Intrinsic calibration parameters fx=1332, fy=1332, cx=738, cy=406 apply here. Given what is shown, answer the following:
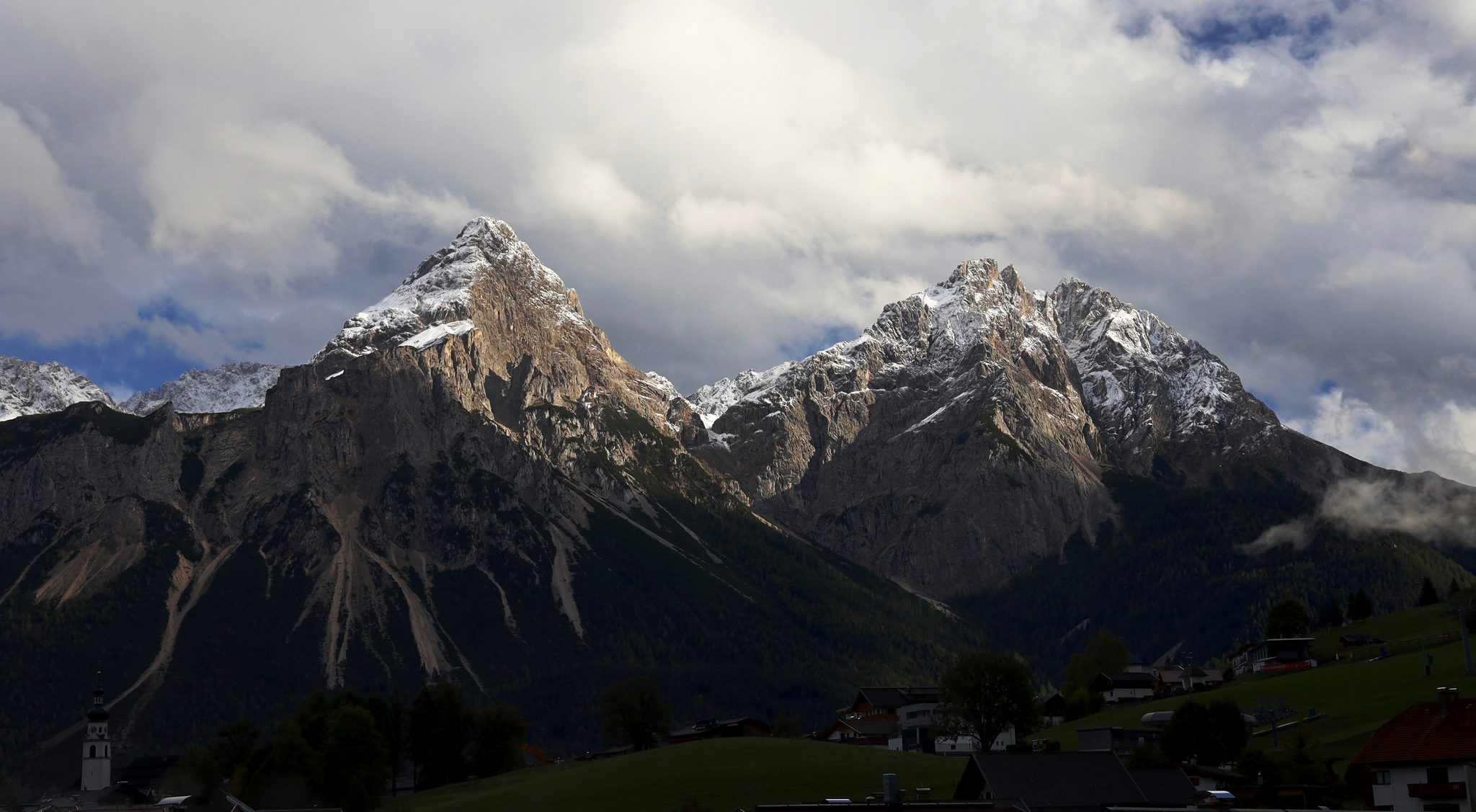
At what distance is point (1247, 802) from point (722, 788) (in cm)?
4512

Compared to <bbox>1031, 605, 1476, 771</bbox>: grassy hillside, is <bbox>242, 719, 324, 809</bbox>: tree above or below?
below

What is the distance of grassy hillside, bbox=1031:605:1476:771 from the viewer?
10231cm

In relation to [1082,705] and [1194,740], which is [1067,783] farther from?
[1082,705]

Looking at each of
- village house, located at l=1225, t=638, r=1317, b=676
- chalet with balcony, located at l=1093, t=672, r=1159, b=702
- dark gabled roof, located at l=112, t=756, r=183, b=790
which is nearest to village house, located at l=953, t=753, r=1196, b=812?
village house, located at l=1225, t=638, r=1317, b=676

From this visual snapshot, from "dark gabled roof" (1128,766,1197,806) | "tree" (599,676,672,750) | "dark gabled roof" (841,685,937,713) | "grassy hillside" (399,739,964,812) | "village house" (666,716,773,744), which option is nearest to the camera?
"dark gabled roof" (1128,766,1197,806)

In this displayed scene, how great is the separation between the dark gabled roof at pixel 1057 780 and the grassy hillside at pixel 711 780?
17.2 meters

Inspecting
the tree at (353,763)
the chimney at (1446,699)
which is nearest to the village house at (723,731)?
the tree at (353,763)

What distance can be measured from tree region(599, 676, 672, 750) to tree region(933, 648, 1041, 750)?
4907 cm

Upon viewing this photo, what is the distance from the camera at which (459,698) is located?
156 m

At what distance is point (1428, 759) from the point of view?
65.1 m

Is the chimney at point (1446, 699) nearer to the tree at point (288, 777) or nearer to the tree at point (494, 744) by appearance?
the tree at point (288, 777)

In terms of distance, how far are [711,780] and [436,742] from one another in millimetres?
50900

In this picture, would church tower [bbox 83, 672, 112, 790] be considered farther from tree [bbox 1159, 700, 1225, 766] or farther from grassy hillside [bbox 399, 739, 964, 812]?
tree [bbox 1159, 700, 1225, 766]

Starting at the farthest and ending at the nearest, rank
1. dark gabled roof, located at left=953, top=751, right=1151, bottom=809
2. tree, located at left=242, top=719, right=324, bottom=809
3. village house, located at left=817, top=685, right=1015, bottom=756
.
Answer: village house, located at left=817, top=685, right=1015, bottom=756, tree, located at left=242, top=719, right=324, bottom=809, dark gabled roof, located at left=953, top=751, right=1151, bottom=809
